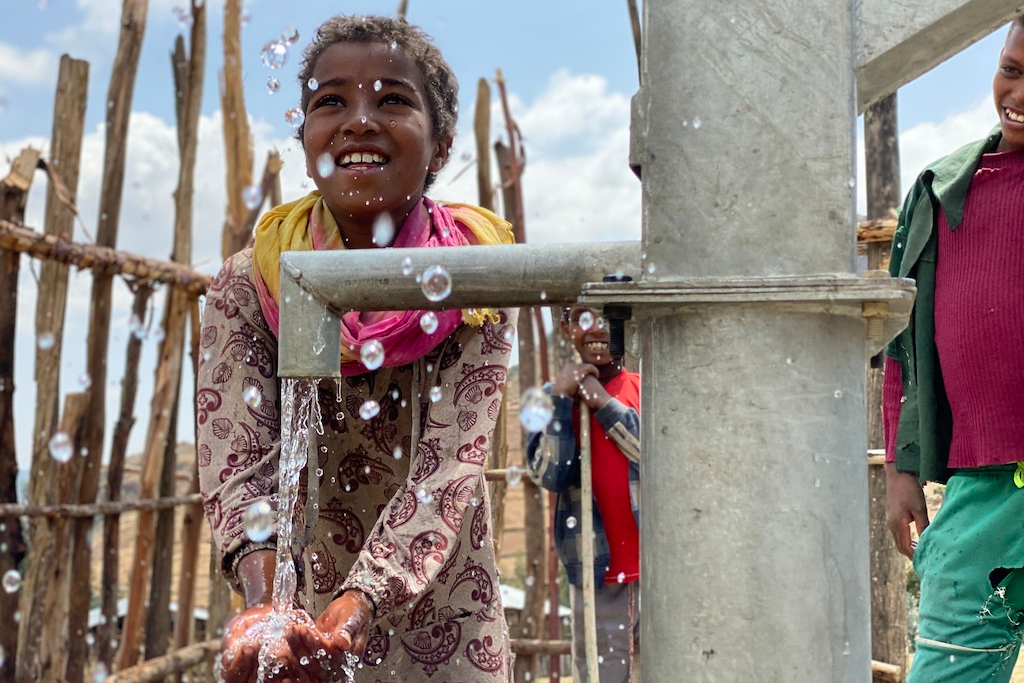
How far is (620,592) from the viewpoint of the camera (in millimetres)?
3668

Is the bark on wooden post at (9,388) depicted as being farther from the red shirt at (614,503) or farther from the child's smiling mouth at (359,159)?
the child's smiling mouth at (359,159)

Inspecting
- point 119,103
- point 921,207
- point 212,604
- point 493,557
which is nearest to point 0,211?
point 119,103

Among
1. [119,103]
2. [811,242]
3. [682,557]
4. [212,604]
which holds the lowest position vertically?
[212,604]

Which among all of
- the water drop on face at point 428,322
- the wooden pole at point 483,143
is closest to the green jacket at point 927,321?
the water drop on face at point 428,322

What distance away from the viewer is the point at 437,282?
1.15 metres

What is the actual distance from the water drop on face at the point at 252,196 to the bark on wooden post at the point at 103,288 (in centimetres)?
55

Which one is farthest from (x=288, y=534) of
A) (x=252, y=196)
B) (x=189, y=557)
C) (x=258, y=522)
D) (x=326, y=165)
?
(x=189, y=557)

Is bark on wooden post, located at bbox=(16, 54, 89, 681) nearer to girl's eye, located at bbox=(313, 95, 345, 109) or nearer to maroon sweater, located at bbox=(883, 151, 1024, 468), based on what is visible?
girl's eye, located at bbox=(313, 95, 345, 109)

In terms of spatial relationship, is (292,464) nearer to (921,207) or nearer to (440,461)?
(440,461)

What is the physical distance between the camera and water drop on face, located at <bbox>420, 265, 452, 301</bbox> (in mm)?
1153

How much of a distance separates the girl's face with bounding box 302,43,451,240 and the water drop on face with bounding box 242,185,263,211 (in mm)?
3319

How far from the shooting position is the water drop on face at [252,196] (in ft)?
16.6

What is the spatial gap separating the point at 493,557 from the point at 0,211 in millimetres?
3077

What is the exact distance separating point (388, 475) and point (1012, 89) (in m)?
1.34
